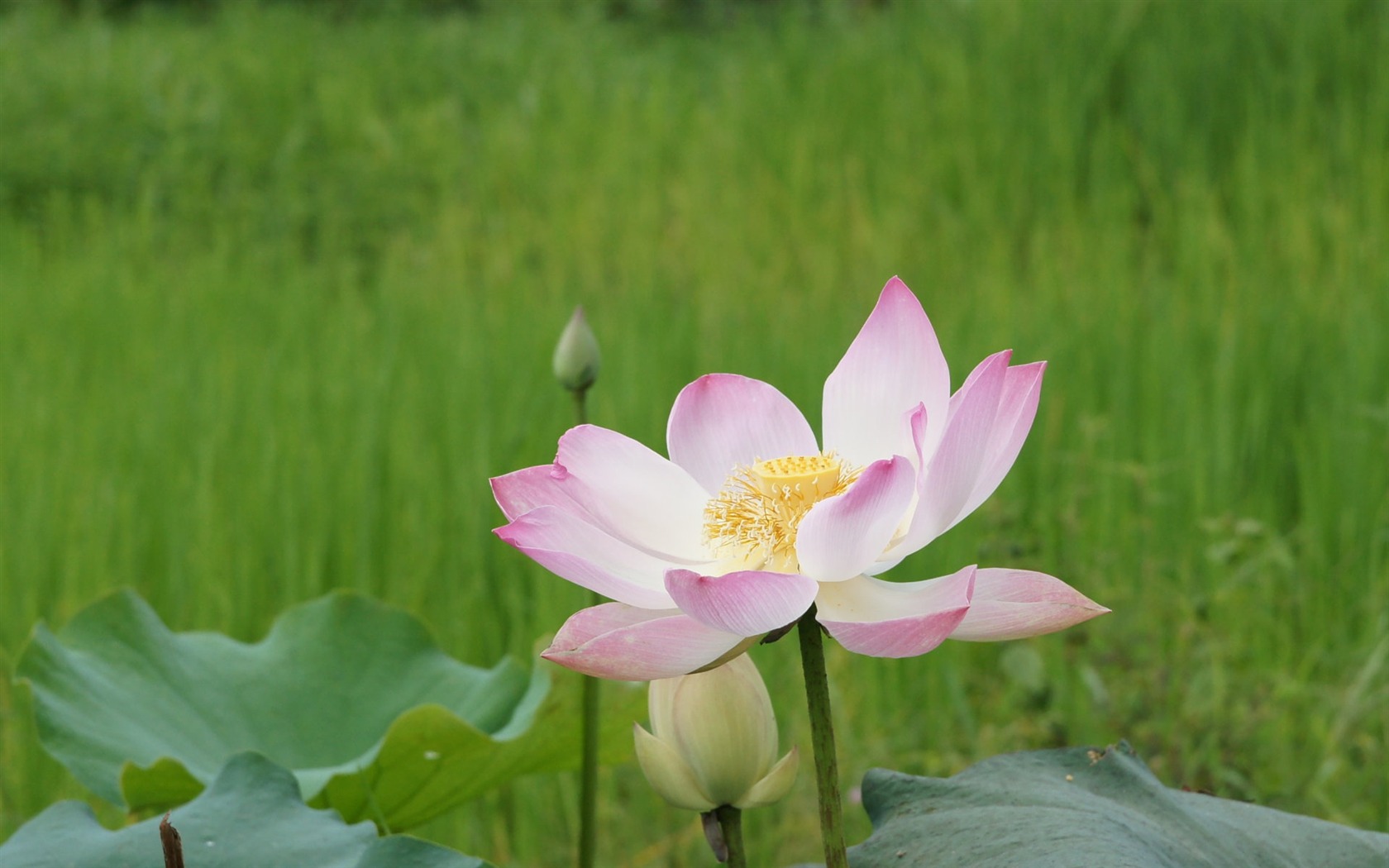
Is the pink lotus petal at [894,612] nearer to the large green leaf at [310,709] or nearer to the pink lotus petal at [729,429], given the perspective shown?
the pink lotus petal at [729,429]

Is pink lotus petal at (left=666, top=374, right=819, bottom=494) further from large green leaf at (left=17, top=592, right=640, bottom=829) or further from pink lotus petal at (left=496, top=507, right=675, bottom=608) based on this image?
large green leaf at (left=17, top=592, right=640, bottom=829)

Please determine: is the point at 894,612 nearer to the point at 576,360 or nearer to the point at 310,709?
the point at 576,360

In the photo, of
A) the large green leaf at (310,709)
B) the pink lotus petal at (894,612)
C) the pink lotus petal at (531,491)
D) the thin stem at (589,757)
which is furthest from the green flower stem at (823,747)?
the large green leaf at (310,709)

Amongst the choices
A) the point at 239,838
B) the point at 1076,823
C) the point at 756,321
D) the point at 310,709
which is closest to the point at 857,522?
the point at 1076,823

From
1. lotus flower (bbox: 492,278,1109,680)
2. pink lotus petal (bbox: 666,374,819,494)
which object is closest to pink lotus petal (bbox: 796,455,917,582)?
lotus flower (bbox: 492,278,1109,680)

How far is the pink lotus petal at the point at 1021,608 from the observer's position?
0.48 meters

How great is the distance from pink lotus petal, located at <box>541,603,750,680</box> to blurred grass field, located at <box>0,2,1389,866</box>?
0.91m

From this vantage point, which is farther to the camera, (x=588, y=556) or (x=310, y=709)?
(x=310, y=709)

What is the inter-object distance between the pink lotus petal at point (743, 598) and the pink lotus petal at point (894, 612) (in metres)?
0.02

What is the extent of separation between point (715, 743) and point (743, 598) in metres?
0.14

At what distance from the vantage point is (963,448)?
1.57ft

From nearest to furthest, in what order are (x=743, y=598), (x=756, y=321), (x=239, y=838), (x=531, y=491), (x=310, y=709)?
(x=743, y=598) < (x=531, y=491) < (x=239, y=838) < (x=310, y=709) < (x=756, y=321)

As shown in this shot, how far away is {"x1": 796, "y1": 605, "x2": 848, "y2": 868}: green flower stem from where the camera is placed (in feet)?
1.58

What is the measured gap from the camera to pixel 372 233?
13.2ft
